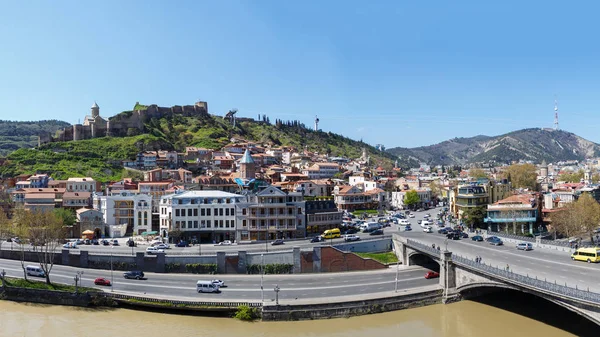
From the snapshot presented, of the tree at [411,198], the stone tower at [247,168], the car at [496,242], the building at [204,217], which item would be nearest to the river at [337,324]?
the car at [496,242]

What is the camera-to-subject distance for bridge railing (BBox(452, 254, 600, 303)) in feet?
71.7

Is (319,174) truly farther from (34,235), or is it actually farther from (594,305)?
(594,305)

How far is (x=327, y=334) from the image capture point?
90.1ft

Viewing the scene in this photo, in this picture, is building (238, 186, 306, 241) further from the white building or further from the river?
the white building

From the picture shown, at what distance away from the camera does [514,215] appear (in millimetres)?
54656

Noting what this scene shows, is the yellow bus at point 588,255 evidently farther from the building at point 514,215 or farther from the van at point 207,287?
the van at point 207,287

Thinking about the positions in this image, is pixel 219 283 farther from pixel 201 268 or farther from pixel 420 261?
pixel 420 261

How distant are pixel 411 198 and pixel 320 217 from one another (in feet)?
105

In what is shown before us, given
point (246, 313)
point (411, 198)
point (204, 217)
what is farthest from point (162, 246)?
point (411, 198)

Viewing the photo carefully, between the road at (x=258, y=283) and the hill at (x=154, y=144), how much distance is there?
43.3 m

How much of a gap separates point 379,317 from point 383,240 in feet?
50.3

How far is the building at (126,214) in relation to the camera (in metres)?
54.0

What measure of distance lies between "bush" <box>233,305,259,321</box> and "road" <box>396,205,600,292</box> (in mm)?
15416

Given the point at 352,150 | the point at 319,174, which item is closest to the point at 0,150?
the point at 352,150
